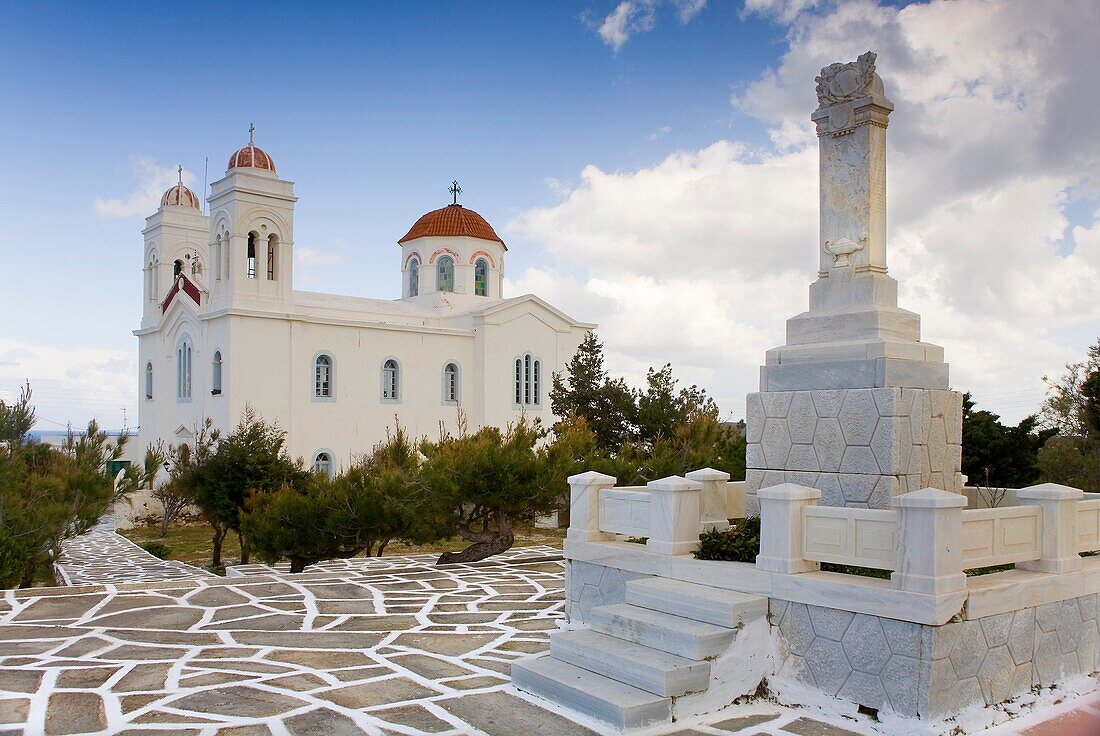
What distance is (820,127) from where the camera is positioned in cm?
720

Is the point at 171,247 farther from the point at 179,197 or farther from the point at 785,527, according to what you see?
the point at 785,527

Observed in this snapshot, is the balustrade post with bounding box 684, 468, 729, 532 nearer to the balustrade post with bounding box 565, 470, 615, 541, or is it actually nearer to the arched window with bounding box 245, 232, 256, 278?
the balustrade post with bounding box 565, 470, 615, 541

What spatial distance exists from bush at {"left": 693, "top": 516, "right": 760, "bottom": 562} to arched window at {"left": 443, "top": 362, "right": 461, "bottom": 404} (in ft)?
84.2

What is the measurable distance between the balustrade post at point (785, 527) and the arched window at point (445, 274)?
29740mm

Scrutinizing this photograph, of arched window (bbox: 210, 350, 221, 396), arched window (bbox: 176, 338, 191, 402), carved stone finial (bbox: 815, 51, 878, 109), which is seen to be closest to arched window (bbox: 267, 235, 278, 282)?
arched window (bbox: 210, 350, 221, 396)

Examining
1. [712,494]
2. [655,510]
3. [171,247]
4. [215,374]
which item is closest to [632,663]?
[655,510]

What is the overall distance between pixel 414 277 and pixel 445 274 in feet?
4.57

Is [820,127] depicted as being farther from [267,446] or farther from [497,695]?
[267,446]

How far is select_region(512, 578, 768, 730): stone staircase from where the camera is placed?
17.2ft

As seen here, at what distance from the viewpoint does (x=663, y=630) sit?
572 centimetres

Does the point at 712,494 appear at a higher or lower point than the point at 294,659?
higher

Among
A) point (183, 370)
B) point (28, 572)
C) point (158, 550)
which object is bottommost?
point (158, 550)

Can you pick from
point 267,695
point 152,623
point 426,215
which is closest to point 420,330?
point 426,215

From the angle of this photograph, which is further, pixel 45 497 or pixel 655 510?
pixel 45 497
